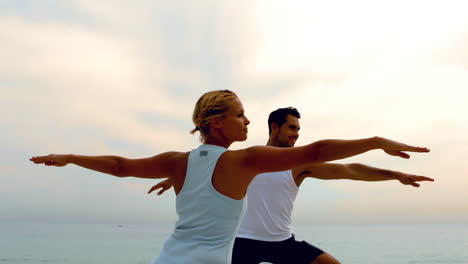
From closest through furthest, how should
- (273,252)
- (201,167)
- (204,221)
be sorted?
(204,221) < (201,167) < (273,252)

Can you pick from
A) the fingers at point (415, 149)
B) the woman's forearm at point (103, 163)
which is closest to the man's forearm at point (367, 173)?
the fingers at point (415, 149)

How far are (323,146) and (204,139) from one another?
873mm

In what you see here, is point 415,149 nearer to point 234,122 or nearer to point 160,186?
point 234,122

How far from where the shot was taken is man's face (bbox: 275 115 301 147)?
652 centimetres

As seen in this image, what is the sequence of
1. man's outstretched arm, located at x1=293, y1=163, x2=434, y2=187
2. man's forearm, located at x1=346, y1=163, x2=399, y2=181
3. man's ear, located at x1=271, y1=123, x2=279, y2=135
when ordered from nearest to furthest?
1. man's forearm, located at x1=346, y1=163, x2=399, y2=181
2. man's outstretched arm, located at x1=293, y1=163, x2=434, y2=187
3. man's ear, located at x1=271, y1=123, x2=279, y2=135

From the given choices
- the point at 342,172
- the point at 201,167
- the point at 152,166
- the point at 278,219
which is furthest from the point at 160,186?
the point at 342,172

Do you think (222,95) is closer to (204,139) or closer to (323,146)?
(204,139)

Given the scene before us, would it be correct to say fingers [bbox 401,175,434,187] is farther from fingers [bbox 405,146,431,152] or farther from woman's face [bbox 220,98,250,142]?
woman's face [bbox 220,98,250,142]

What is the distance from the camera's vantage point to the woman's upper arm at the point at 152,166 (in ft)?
10.3

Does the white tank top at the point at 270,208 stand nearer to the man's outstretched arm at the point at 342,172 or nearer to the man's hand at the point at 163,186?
the man's outstretched arm at the point at 342,172

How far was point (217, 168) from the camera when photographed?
115 inches

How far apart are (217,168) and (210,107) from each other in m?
0.42

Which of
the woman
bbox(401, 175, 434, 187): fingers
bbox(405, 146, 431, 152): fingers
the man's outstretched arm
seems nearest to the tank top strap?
the woman

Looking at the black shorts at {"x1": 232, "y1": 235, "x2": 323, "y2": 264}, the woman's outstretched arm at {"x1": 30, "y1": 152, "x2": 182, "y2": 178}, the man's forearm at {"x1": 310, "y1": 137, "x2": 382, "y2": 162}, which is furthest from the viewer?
the black shorts at {"x1": 232, "y1": 235, "x2": 323, "y2": 264}
